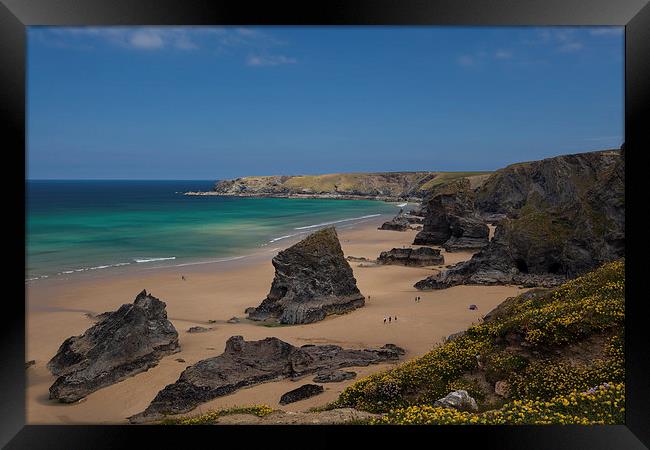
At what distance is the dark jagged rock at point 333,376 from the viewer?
1153cm

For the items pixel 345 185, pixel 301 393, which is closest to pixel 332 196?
pixel 345 185

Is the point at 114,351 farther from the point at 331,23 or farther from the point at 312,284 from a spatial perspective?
the point at 331,23

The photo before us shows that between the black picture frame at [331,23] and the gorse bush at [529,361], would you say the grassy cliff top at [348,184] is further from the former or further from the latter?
the black picture frame at [331,23]

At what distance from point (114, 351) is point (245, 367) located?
12.5 feet

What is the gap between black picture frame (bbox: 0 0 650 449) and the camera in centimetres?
612

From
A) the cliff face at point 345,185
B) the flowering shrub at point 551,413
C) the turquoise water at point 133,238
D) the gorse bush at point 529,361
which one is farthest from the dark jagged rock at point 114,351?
the cliff face at point 345,185

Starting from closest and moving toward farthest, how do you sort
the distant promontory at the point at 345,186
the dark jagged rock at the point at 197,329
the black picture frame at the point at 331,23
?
1. the black picture frame at the point at 331,23
2. the dark jagged rock at the point at 197,329
3. the distant promontory at the point at 345,186

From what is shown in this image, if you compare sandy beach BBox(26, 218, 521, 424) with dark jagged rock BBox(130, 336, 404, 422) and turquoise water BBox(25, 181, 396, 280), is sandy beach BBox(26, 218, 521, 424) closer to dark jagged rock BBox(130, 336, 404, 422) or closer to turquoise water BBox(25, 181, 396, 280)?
dark jagged rock BBox(130, 336, 404, 422)

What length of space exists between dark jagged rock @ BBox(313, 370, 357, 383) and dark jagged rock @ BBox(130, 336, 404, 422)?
0.28 meters

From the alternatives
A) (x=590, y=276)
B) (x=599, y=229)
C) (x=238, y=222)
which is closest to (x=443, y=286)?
(x=599, y=229)

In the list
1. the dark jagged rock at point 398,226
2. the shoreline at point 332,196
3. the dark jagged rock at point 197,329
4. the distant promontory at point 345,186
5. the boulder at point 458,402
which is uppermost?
the distant promontory at point 345,186

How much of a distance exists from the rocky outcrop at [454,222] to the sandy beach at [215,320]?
31.4 ft

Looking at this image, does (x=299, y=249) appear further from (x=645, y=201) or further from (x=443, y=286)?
(x=645, y=201)

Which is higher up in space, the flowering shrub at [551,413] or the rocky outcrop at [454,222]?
the rocky outcrop at [454,222]
